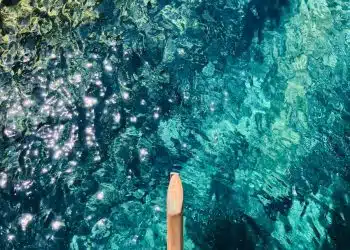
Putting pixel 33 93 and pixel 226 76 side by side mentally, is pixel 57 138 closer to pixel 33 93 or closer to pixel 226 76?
pixel 33 93

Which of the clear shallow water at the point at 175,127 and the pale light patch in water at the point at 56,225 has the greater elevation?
the clear shallow water at the point at 175,127

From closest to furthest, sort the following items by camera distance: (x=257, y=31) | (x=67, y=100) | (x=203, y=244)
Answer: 1. (x=203, y=244)
2. (x=67, y=100)
3. (x=257, y=31)

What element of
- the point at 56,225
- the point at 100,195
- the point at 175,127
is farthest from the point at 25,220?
the point at 175,127

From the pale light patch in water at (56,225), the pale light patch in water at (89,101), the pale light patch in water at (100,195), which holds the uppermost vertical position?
the pale light patch in water at (89,101)

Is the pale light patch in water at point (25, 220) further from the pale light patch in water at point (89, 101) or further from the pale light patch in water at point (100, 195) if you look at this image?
the pale light patch in water at point (89, 101)

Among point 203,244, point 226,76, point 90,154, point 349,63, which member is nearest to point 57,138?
point 90,154

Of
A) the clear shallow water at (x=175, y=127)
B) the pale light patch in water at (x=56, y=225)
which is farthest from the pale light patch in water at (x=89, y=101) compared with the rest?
the pale light patch in water at (x=56, y=225)

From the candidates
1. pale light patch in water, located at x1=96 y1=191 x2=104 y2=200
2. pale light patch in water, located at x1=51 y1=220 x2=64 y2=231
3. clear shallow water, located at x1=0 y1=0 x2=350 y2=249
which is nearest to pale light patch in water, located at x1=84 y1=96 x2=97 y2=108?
clear shallow water, located at x1=0 y1=0 x2=350 y2=249

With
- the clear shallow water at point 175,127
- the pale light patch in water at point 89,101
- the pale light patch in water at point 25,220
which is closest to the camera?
the pale light patch in water at point 25,220
